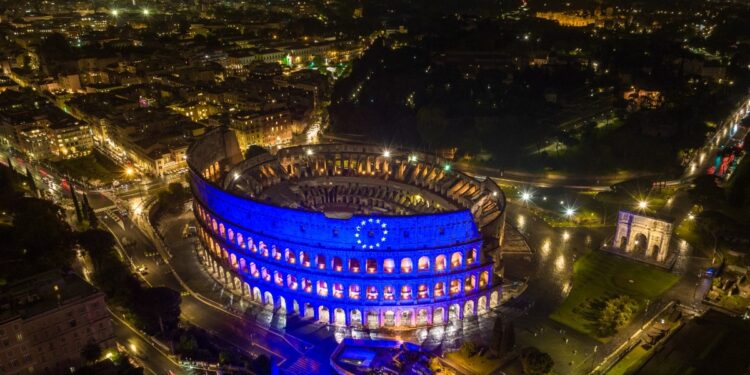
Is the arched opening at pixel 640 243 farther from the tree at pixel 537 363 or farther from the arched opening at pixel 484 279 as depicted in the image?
the tree at pixel 537 363

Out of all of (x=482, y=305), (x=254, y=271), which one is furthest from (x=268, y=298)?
(x=482, y=305)

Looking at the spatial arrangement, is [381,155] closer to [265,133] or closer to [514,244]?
[514,244]

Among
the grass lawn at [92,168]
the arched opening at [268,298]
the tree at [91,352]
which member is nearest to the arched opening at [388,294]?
the arched opening at [268,298]

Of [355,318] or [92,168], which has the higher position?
[92,168]

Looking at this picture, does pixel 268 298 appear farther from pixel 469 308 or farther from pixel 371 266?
pixel 469 308

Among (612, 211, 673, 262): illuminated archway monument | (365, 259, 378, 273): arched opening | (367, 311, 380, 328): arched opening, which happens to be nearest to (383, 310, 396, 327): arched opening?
(367, 311, 380, 328): arched opening

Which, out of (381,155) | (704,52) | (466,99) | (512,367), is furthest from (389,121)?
(704,52)

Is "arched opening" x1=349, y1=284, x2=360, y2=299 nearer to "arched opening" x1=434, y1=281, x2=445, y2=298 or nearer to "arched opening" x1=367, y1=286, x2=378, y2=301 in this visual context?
"arched opening" x1=367, y1=286, x2=378, y2=301
